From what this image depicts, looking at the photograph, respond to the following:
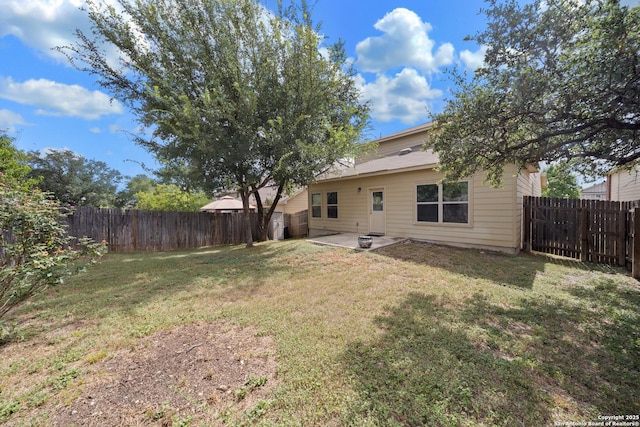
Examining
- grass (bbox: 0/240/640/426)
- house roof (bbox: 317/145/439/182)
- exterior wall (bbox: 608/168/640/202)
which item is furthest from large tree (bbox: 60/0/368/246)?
exterior wall (bbox: 608/168/640/202)

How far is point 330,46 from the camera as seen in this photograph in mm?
8477

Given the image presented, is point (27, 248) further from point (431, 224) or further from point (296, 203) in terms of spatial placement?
point (296, 203)

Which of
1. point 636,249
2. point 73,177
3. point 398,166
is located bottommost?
point 636,249

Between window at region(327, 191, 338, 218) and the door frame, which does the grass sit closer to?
the door frame

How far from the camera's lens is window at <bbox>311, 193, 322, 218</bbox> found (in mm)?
13141

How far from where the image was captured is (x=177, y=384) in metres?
2.13

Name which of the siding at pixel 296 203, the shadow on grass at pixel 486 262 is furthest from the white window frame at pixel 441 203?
the siding at pixel 296 203

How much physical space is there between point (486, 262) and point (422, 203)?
3.08 metres

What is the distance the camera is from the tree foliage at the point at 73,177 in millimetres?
17359

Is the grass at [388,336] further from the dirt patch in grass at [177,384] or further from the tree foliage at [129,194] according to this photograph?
the tree foliage at [129,194]

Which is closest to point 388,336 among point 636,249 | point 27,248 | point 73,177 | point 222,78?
point 27,248

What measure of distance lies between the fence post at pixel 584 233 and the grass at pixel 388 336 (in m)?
0.82

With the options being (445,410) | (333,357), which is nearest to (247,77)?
(333,357)

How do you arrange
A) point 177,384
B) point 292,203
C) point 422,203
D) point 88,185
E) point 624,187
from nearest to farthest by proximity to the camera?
point 177,384 < point 422,203 < point 624,187 < point 292,203 < point 88,185
